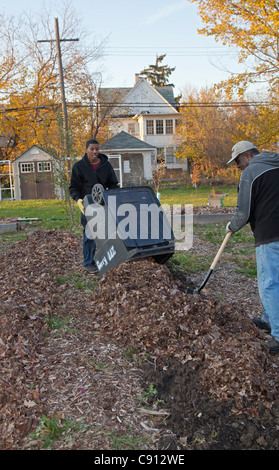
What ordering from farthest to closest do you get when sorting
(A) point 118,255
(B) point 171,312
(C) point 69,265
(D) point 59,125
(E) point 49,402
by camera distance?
1. (D) point 59,125
2. (C) point 69,265
3. (A) point 118,255
4. (B) point 171,312
5. (E) point 49,402

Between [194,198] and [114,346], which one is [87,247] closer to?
[114,346]

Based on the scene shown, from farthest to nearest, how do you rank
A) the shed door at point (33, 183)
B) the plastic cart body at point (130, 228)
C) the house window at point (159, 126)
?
the house window at point (159, 126) < the shed door at point (33, 183) < the plastic cart body at point (130, 228)

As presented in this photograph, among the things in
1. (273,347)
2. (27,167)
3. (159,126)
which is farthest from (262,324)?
(159,126)

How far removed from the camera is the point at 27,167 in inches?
935

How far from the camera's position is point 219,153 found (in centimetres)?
2880

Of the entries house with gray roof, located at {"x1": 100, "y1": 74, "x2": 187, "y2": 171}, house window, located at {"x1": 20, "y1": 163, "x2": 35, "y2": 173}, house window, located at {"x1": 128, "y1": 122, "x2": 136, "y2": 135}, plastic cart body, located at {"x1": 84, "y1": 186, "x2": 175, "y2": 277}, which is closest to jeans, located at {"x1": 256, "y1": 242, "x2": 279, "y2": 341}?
plastic cart body, located at {"x1": 84, "y1": 186, "x2": 175, "y2": 277}

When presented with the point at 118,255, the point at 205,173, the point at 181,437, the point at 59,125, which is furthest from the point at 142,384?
the point at 205,173

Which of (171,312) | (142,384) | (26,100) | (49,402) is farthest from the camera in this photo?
(26,100)

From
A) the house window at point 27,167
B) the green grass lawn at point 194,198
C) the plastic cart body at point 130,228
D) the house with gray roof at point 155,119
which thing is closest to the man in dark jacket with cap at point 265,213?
the plastic cart body at point 130,228

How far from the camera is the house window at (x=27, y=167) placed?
2361 cm

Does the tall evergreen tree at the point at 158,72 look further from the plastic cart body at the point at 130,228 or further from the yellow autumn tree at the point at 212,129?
the plastic cart body at the point at 130,228

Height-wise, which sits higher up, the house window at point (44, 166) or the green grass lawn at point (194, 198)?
the house window at point (44, 166)
